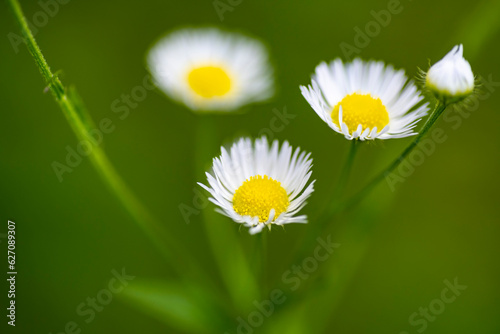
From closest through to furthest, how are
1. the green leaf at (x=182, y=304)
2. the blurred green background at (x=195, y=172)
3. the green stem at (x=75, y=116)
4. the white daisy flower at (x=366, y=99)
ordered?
the green stem at (x=75, y=116) < the white daisy flower at (x=366, y=99) < the green leaf at (x=182, y=304) < the blurred green background at (x=195, y=172)

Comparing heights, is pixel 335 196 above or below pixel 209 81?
below

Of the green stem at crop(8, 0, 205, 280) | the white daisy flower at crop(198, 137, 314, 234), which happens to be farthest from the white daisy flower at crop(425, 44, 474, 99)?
the green stem at crop(8, 0, 205, 280)

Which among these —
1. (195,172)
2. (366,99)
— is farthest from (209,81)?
(366,99)

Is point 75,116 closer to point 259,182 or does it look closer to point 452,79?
point 259,182

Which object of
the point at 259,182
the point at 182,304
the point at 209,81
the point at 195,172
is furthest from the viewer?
the point at 195,172

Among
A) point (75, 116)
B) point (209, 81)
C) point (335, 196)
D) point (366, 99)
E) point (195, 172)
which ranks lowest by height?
point (335, 196)

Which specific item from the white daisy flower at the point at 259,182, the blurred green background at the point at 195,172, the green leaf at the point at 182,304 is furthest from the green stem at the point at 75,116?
the blurred green background at the point at 195,172

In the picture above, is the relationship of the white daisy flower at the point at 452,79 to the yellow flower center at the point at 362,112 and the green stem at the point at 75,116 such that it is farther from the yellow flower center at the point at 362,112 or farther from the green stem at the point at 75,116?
the green stem at the point at 75,116
